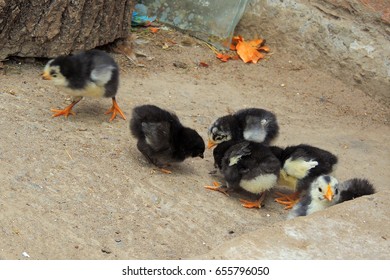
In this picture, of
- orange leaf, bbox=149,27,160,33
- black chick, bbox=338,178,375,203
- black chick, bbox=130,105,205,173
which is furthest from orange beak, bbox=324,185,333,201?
orange leaf, bbox=149,27,160,33

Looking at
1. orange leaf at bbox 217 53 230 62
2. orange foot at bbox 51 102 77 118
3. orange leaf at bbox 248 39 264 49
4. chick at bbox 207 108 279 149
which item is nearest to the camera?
chick at bbox 207 108 279 149

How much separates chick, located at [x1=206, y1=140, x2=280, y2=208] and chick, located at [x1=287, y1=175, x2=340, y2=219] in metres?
0.32

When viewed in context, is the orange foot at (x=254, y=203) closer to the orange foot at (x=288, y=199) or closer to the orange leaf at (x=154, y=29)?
the orange foot at (x=288, y=199)

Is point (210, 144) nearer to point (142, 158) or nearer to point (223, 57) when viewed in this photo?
point (142, 158)

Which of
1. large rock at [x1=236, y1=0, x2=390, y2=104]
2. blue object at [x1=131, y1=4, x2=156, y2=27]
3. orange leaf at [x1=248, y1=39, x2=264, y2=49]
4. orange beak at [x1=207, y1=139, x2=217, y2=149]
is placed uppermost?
large rock at [x1=236, y1=0, x2=390, y2=104]

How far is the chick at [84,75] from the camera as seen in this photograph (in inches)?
248

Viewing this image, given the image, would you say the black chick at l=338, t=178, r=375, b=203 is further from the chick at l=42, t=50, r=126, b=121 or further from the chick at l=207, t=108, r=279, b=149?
the chick at l=42, t=50, r=126, b=121

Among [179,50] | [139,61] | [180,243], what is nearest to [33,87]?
[139,61]

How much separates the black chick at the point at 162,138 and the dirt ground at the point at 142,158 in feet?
0.50

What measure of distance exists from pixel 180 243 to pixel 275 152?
1.43 meters

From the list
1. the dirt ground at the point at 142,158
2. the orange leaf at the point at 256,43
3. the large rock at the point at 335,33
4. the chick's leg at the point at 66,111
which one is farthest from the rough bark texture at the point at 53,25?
the large rock at the point at 335,33

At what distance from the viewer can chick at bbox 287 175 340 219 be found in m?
5.44

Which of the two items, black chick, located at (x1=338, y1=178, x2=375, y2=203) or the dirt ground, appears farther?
black chick, located at (x1=338, y1=178, x2=375, y2=203)

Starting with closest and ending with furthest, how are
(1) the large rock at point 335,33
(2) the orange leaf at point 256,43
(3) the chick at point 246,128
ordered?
(3) the chick at point 246,128, (1) the large rock at point 335,33, (2) the orange leaf at point 256,43
